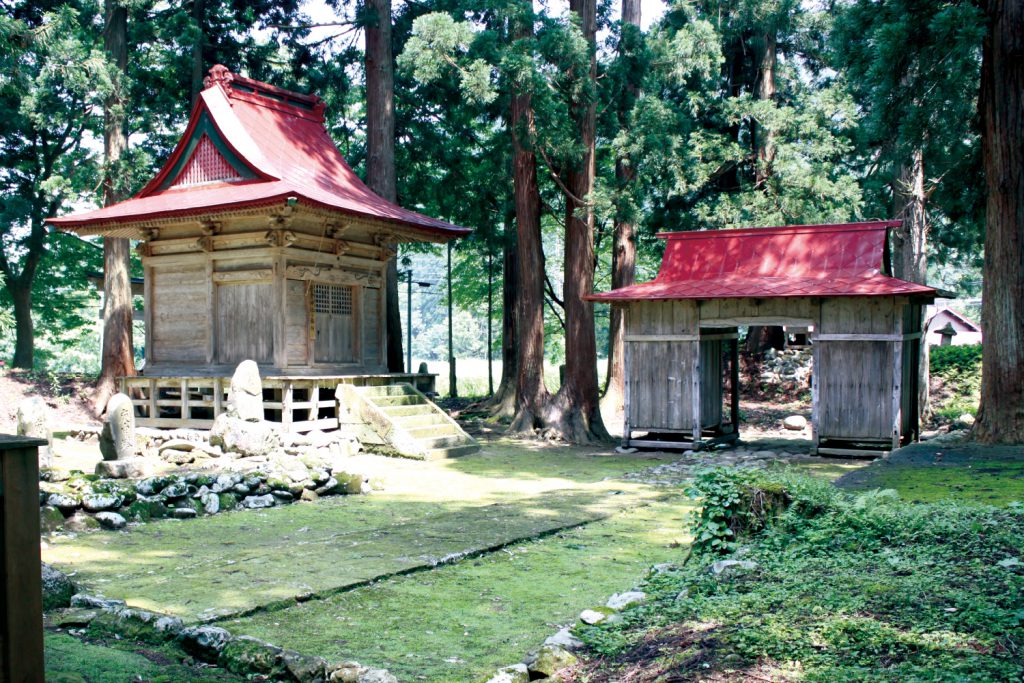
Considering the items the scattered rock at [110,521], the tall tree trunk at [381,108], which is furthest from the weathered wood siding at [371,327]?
the scattered rock at [110,521]

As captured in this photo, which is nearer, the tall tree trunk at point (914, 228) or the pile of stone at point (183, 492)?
the pile of stone at point (183, 492)

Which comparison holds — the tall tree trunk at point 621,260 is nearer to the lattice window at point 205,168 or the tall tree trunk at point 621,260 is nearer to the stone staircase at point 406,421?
the stone staircase at point 406,421

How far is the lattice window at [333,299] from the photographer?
61.6ft

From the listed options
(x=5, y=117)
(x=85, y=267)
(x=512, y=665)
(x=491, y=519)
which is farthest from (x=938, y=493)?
(x=85, y=267)

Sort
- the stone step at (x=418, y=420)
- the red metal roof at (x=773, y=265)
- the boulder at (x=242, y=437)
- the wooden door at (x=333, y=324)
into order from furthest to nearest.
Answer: the wooden door at (x=333, y=324), the stone step at (x=418, y=420), the red metal roof at (x=773, y=265), the boulder at (x=242, y=437)

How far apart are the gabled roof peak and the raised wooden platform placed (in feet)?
20.9

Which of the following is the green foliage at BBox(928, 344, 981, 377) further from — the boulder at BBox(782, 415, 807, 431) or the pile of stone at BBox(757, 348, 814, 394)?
the boulder at BBox(782, 415, 807, 431)

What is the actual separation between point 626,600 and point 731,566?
833 millimetres

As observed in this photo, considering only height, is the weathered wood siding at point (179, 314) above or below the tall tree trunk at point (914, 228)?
below

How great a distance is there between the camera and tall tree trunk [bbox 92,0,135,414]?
73.6 ft

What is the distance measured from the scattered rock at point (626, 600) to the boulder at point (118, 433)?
351 inches

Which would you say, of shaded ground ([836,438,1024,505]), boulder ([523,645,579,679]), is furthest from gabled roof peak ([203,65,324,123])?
boulder ([523,645,579,679])

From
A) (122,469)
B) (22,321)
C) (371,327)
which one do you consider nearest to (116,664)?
(122,469)

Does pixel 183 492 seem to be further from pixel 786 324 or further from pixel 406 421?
pixel 786 324
